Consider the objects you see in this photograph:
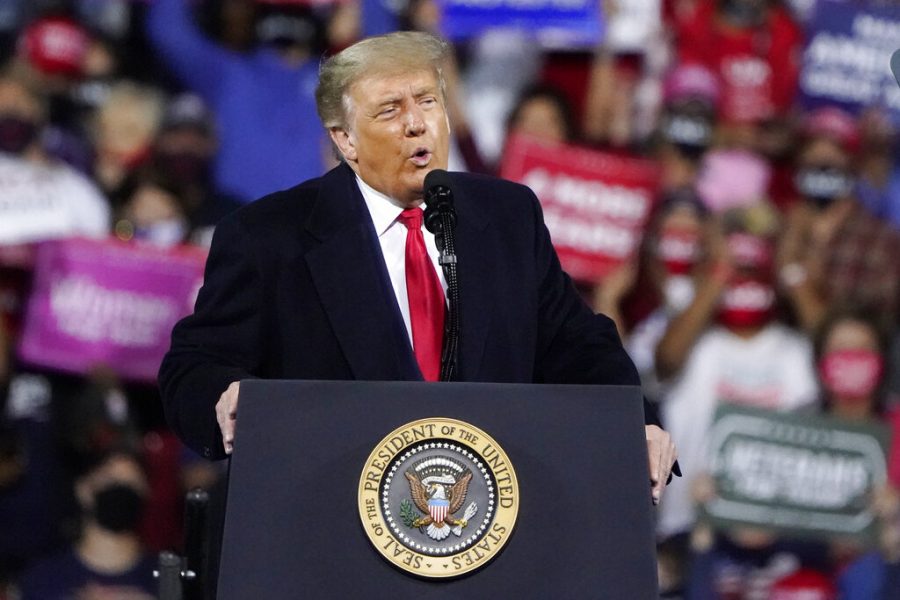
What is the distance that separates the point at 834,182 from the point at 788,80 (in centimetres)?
46

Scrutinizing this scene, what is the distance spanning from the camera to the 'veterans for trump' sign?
5.69 meters

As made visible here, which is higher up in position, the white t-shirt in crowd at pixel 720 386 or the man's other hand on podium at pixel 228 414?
the man's other hand on podium at pixel 228 414

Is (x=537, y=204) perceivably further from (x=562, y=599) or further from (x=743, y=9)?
(x=743, y=9)

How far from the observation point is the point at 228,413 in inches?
81.0

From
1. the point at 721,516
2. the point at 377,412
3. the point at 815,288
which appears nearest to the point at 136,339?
the point at 721,516

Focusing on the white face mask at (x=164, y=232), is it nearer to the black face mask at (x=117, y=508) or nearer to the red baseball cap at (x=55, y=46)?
the red baseball cap at (x=55, y=46)

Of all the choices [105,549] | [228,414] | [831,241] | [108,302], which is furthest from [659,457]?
[831,241]

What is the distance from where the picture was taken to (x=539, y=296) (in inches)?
98.4

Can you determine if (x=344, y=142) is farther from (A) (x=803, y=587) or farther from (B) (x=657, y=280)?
(A) (x=803, y=587)

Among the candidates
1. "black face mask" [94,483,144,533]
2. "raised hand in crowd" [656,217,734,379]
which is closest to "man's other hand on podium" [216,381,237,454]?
"black face mask" [94,483,144,533]

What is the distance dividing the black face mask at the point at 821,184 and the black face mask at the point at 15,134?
2967mm

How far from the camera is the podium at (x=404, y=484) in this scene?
1.91 meters

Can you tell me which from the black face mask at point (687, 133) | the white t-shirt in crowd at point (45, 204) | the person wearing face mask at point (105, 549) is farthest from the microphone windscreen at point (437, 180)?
the black face mask at point (687, 133)

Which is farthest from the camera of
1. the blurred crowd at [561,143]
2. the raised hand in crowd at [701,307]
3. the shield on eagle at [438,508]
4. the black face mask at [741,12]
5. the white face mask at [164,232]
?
the black face mask at [741,12]
